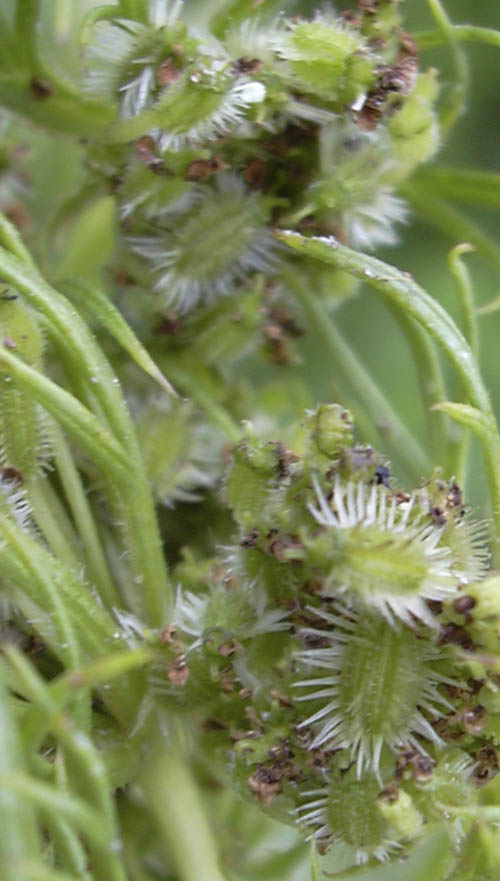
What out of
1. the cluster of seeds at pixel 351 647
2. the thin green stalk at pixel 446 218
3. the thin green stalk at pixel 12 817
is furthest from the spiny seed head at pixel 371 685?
the thin green stalk at pixel 446 218

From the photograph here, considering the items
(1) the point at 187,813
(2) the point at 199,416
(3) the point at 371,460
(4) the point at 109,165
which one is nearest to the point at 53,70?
(4) the point at 109,165

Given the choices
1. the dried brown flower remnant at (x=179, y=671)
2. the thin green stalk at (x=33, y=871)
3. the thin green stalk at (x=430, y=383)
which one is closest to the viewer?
the thin green stalk at (x=33, y=871)

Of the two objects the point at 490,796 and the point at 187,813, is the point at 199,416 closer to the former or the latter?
the point at 187,813

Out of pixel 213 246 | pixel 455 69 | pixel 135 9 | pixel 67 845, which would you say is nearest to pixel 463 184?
pixel 455 69

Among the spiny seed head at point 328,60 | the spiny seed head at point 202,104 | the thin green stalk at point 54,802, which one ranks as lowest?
the thin green stalk at point 54,802

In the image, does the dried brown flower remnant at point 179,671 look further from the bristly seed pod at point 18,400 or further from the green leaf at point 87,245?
the green leaf at point 87,245

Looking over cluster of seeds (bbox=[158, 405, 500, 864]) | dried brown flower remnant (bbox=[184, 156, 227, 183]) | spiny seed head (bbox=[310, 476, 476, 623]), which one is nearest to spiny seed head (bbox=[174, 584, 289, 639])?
cluster of seeds (bbox=[158, 405, 500, 864])
